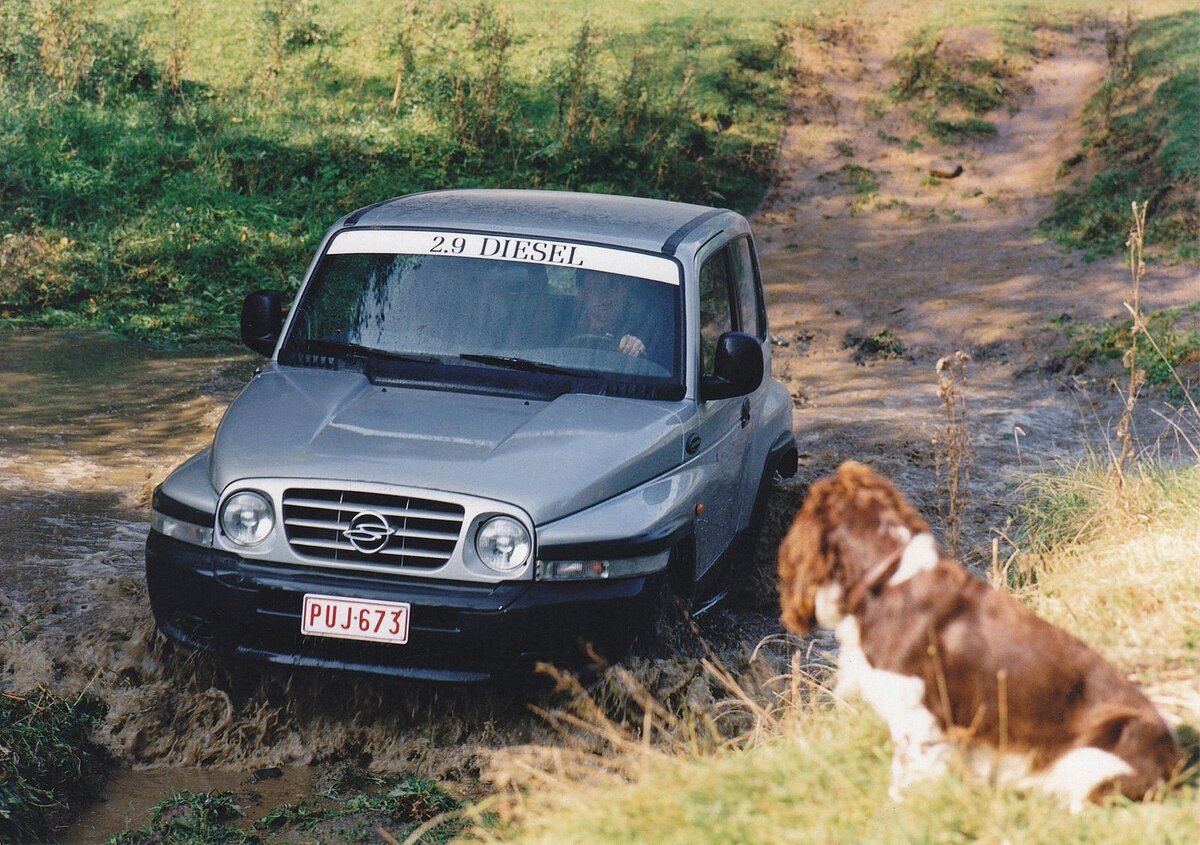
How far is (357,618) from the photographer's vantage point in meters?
4.90

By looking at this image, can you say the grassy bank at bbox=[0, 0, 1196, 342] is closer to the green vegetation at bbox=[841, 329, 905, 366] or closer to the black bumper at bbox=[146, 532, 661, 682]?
the green vegetation at bbox=[841, 329, 905, 366]

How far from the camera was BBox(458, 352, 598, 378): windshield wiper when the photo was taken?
5930 mm

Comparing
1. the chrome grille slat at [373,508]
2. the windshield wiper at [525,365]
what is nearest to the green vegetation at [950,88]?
the windshield wiper at [525,365]

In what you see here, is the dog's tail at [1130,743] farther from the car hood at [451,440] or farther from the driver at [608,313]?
the driver at [608,313]

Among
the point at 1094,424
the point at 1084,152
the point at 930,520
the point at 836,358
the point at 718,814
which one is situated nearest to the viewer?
the point at 718,814

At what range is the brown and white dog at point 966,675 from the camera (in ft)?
10.8

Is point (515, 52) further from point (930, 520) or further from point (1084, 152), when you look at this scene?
point (930, 520)

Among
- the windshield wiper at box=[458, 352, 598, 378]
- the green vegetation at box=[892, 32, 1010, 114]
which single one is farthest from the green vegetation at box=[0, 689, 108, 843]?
the green vegetation at box=[892, 32, 1010, 114]

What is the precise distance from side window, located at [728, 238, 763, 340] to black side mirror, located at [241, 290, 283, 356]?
7.43 feet

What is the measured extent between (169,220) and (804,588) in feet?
40.3

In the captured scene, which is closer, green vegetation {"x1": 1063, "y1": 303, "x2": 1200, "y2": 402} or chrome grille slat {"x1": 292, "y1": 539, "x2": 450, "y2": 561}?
chrome grille slat {"x1": 292, "y1": 539, "x2": 450, "y2": 561}

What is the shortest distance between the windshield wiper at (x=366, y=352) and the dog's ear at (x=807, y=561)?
278 cm

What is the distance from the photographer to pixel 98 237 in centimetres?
1402

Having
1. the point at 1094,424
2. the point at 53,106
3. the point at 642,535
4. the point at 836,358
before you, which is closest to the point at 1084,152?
the point at 836,358
